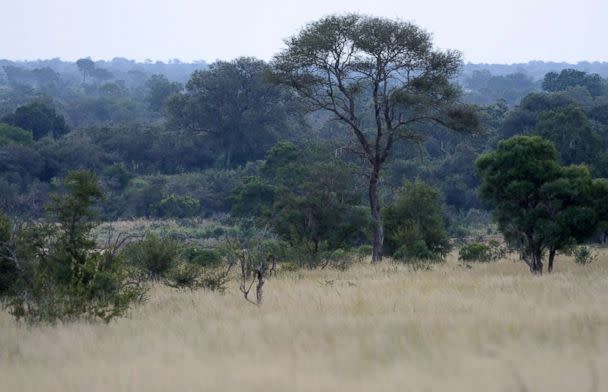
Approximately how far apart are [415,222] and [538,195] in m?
8.46

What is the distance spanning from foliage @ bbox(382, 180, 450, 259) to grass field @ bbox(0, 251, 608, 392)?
11510 millimetres

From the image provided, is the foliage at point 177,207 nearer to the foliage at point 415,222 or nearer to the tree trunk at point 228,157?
the tree trunk at point 228,157

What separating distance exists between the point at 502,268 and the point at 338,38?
982cm

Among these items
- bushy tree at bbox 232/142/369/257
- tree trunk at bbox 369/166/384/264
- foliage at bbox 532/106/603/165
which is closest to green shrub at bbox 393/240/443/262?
tree trunk at bbox 369/166/384/264

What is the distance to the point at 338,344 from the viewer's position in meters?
9.25

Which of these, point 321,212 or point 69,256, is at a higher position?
point 69,256

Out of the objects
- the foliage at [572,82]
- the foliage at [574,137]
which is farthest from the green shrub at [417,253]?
the foliage at [572,82]

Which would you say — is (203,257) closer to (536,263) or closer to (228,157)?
(536,263)

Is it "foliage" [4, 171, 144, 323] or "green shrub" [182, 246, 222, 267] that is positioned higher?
"foliage" [4, 171, 144, 323]

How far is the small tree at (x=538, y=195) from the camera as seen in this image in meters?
17.7

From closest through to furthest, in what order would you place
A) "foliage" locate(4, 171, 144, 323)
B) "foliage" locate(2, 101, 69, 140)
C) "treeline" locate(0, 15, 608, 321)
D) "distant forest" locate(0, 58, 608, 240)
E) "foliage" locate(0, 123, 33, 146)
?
"foliage" locate(4, 171, 144, 323), "treeline" locate(0, 15, 608, 321), "distant forest" locate(0, 58, 608, 240), "foliage" locate(0, 123, 33, 146), "foliage" locate(2, 101, 69, 140)

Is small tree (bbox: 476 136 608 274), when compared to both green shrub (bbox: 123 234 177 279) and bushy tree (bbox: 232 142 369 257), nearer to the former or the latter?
bushy tree (bbox: 232 142 369 257)

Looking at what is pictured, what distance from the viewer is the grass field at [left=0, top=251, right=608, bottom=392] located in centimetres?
745

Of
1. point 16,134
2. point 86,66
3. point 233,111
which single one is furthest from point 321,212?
point 86,66
